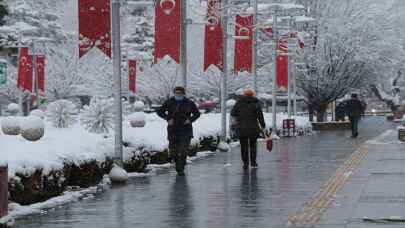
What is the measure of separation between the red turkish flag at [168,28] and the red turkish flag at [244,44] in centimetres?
1047

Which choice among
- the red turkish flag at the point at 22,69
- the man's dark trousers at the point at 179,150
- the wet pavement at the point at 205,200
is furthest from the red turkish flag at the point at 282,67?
the man's dark trousers at the point at 179,150

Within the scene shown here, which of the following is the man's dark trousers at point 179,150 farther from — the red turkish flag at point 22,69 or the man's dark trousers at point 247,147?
the red turkish flag at point 22,69

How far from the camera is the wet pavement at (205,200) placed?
1242 centimetres

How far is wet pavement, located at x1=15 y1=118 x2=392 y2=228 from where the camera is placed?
1242 cm

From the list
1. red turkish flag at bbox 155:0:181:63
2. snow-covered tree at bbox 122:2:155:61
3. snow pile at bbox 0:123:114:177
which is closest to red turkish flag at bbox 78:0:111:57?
snow pile at bbox 0:123:114:177

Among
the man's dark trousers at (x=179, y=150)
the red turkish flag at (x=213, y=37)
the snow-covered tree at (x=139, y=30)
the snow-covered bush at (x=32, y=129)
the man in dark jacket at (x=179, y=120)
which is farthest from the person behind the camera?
the snow-covered tree at (x=139, y=30)

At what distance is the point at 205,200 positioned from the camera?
1488 cm

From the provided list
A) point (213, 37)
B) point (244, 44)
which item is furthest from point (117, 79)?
point (244, 44)

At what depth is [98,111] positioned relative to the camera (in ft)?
117

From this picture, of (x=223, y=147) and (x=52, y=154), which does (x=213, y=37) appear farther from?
(x=52, y=154)

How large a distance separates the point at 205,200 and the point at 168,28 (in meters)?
10.9

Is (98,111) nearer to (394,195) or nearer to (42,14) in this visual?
(394,195)

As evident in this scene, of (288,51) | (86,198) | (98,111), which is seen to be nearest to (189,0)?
(288,51)

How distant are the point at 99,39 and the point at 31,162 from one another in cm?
532
